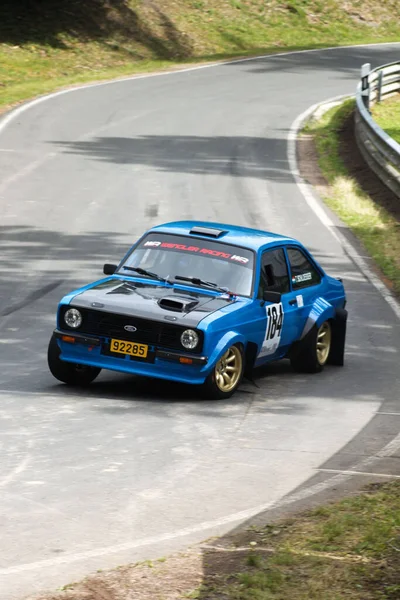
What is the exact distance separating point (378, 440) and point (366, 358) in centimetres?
349

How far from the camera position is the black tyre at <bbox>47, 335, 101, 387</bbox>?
36.6ft

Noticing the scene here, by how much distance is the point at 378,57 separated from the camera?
155 ft

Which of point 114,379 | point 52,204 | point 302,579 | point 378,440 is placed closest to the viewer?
point 302,579

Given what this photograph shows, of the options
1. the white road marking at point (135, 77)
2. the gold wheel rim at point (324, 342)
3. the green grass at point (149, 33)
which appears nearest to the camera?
the gold wheel rim at point (324, 342)

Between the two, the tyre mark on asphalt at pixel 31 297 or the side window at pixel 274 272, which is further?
the tyre mark on asphalt at pixel 31 297

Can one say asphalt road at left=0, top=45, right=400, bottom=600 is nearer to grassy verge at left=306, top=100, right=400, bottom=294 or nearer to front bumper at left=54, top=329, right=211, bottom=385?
front bumper at left=54, top=329, right=211, bottom=385

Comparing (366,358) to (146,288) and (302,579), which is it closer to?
(146,288)

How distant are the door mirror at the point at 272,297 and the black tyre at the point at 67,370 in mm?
1843

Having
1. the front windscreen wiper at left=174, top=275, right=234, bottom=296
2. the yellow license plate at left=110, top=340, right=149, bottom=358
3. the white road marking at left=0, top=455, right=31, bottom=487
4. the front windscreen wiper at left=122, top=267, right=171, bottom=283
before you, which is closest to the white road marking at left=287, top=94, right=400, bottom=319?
the front windscreen wiper at left=174, top=275, right=234, bottom=296

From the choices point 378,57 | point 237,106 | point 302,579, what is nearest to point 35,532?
point 302,579

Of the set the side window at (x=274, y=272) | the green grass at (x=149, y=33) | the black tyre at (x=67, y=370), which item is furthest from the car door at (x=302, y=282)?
the green grass at (x=149, y=33)

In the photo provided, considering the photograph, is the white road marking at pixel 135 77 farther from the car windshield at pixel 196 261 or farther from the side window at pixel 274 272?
the side window at pixel 274 272

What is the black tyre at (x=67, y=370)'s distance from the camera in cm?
1114

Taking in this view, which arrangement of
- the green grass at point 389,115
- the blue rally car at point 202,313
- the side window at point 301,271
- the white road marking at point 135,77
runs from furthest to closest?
the white road marking at point 135,77 → the green grass at point 389,115 → the side window at point 301,271 → the blue rally car at point 202,313
